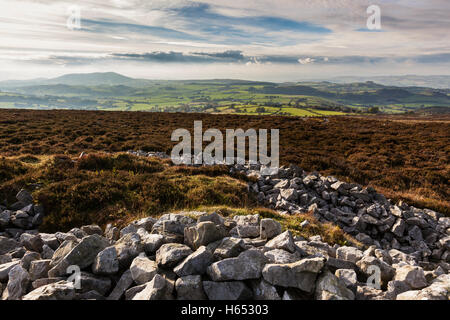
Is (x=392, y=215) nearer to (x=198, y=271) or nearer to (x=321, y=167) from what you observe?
(x=321, y=167)

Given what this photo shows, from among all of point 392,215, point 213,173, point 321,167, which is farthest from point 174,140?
point 392,215

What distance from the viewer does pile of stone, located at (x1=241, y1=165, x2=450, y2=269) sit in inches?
358

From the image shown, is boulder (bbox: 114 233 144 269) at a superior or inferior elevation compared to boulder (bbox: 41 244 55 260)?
superior

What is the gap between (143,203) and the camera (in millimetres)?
10086

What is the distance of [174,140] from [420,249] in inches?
876

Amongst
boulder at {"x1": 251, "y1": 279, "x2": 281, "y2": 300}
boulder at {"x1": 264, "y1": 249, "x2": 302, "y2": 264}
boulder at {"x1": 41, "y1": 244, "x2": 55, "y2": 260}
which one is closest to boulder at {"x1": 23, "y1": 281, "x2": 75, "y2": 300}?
boulder at {"x1": 41, "y1": 244, "x2": 55, "y2": 260}

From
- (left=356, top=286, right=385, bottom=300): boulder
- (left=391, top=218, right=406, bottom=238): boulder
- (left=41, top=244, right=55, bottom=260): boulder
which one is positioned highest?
(left=356, top=286, right=385, bottom=300): boulder

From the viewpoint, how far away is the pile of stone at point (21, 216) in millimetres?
8039

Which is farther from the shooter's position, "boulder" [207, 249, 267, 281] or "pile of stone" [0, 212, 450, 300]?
"boulder" [207, 249, 267, 281]

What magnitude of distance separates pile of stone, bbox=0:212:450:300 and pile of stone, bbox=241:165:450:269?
4.93 metres

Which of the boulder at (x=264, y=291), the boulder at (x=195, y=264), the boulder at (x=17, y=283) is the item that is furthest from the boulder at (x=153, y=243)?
the boulder at (x=264, y=291)

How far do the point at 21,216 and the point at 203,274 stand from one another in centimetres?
790

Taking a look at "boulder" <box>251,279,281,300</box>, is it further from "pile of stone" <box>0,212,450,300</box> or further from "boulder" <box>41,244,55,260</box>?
"boulder" <box>41,244,55,260</box>

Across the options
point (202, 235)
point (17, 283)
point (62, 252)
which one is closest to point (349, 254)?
point (202, 235)
